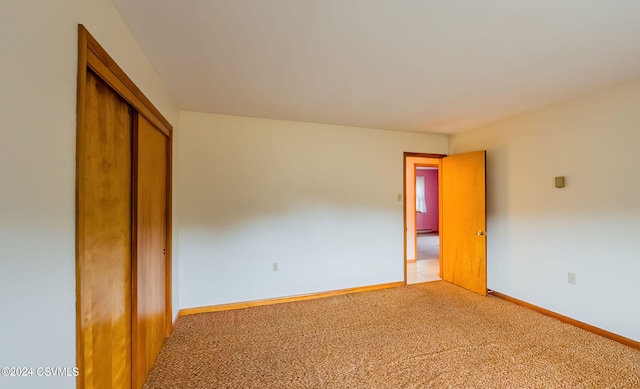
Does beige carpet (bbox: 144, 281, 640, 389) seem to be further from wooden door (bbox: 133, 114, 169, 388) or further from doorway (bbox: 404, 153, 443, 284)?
doorway (bbox: 404, 153, 443, 284)

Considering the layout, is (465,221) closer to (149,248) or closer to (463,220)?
(463,220)

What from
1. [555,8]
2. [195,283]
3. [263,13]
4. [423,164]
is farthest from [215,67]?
[423,164]

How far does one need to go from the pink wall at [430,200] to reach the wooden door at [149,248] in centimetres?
826

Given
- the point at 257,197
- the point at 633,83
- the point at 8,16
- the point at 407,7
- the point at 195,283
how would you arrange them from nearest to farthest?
the point at 8,16 < the point at 407,7 < the point at 633,83 < the point at 195,283 < the point at 257,197

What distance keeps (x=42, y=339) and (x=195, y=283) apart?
92.0 inches

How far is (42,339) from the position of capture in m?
0.82

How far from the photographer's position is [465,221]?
3.75m

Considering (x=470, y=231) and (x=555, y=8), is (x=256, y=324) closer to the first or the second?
(x=470, y=231)

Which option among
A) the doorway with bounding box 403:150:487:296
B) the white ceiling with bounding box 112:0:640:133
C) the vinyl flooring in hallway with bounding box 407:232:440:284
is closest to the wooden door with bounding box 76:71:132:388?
the white ceiling with bounding box 112:0:640:133

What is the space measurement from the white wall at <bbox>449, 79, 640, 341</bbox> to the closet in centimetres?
383

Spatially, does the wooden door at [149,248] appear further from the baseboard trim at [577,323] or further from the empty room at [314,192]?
the baseboard trim at [577,323]

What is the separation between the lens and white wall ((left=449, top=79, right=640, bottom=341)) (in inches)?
90.7

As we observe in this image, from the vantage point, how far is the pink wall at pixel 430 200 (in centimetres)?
907

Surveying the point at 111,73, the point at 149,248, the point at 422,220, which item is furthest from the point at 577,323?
the point at 422,220
